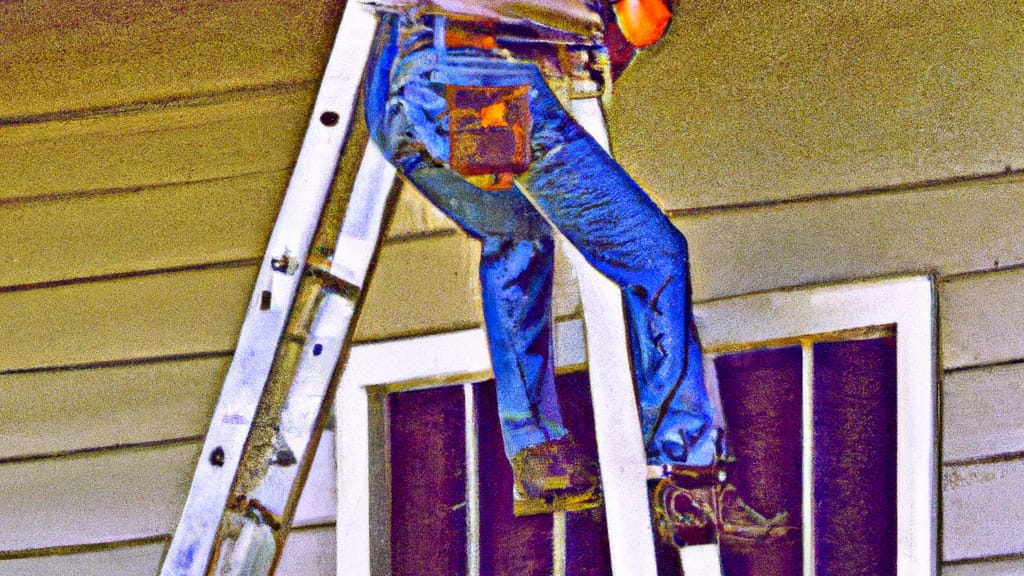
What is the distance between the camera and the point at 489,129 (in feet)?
4.43

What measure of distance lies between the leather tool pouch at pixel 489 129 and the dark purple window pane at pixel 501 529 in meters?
0.36

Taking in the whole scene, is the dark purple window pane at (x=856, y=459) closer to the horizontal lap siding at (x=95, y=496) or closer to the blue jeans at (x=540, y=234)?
the blue jeans at (x=540, y=234)

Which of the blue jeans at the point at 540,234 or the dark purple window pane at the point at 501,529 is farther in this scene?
the dark purple window pane at the point at 501,529

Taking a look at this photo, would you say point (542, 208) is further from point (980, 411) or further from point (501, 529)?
point (980, 411)

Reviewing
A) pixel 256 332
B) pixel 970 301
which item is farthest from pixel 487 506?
pixel 970 301

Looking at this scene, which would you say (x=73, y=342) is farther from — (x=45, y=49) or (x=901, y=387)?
(x=901, y=387)

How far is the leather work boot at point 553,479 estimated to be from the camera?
1.42 metres

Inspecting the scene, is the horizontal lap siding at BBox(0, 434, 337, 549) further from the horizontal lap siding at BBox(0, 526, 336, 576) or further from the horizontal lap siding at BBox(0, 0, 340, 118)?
the horizontal lap siding at BBox(0, 0, 340, 118)

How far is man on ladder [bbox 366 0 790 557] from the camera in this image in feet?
4.42

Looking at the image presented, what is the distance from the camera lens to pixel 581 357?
1.46 m

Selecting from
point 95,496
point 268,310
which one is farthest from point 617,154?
point 95,496

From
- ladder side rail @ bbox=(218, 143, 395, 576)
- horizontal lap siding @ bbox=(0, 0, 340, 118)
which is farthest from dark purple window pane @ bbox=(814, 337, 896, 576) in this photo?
horizontal lap siding @ bbox=(0, 0, 340, 118)

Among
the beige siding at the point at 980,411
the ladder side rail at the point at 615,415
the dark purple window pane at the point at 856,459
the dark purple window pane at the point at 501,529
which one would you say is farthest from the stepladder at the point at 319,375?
the beige siding at the point at 980,411

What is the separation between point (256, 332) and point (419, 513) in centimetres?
39
